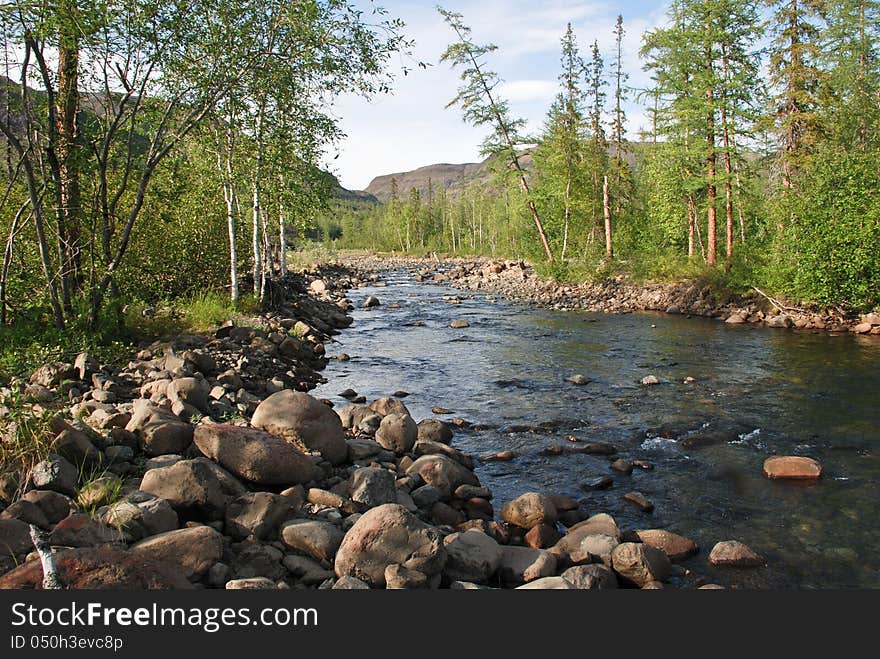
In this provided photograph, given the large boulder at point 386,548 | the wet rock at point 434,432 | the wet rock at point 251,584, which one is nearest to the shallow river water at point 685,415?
the wet rock at point 434,432

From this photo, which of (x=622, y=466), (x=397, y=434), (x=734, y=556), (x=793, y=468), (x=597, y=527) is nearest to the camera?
(x=734, y=556)

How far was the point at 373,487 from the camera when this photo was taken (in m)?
6.73

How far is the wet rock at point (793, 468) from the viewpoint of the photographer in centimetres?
840

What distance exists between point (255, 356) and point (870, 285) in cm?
1948

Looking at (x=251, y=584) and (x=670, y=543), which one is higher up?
(x=251, y=584)

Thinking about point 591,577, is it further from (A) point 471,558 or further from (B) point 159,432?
(B) point 159,432

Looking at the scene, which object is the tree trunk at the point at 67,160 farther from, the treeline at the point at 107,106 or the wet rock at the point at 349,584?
the wet rock at the point at 349,584

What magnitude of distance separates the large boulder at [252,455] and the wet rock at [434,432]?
315cm

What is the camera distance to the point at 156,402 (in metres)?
8.13

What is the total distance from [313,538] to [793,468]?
6.74m

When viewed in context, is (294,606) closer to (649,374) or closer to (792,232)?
(649,374)

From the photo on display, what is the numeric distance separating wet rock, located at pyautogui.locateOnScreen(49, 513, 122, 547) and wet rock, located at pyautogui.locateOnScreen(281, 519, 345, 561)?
138cm

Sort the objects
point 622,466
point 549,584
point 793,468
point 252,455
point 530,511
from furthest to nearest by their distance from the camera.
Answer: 1. point 622,466
2. point 793,468
3. point 530,511
4. point 252,455
5. point 549,584

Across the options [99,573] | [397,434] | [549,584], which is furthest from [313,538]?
[397,434]
